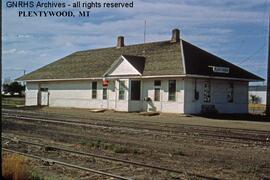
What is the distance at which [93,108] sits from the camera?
145ft

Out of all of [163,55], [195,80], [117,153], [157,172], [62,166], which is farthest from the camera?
[163,55]

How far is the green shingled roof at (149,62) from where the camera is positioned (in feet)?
123

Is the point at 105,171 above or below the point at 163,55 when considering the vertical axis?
below

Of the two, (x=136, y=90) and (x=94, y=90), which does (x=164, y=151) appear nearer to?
(x=136, y=90)

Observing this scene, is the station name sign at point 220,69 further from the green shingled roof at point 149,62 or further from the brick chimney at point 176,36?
the brick chimney at point 176,36

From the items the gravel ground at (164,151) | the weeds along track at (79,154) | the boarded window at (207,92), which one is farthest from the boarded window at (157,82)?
the weeds along track at (79,154)

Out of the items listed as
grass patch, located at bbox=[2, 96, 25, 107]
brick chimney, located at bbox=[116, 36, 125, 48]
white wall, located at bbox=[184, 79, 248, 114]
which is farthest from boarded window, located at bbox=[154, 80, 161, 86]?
grass patch, located at bbox=[2, 96, 25, 107]

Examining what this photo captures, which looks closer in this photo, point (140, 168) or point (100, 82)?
point (140, 168)

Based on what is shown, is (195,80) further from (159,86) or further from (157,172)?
(157,172)

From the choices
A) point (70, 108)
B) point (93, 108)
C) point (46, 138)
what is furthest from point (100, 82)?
point (46, 138)

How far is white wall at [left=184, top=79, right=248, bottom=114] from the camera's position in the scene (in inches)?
1417

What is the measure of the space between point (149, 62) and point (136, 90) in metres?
2.75

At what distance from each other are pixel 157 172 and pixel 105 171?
1.18 metres

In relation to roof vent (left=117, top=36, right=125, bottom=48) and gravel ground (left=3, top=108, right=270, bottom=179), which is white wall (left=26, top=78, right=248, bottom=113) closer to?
roof vent (left=117, top=36, right=125, bottom=48)
